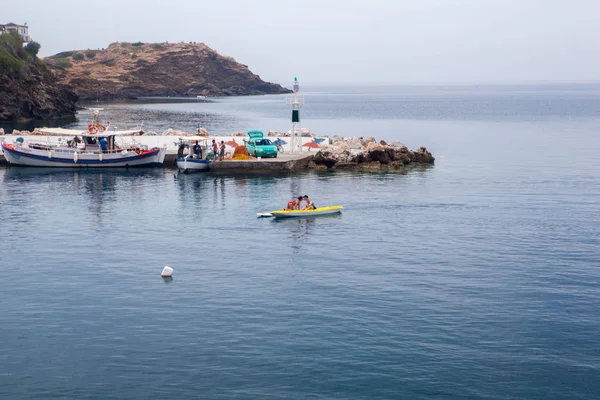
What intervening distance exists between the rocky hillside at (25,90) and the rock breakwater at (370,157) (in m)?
93.7

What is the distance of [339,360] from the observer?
87.6 ft

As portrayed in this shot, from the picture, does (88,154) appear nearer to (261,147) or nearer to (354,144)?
(261,147)

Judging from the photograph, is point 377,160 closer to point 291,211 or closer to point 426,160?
point 426,160

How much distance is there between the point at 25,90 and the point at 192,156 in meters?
95.1

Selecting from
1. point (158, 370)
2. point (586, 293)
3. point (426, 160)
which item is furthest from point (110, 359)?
point (426, 160)

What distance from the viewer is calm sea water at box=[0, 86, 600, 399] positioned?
25.4 m

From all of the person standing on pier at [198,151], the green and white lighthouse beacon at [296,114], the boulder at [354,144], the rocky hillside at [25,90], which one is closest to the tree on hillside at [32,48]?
the rocky hillside at [25,90]

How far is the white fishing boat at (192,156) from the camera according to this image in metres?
72.1

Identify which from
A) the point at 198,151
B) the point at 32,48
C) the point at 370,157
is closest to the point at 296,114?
the point at 370,157

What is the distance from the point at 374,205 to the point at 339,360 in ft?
97.3

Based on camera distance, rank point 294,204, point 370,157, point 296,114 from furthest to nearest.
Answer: point 296,114 → point 370,157 → point 294,204

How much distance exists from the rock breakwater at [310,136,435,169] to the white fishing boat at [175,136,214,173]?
37.3 feet

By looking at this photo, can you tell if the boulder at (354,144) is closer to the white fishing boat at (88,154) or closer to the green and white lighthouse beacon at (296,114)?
the green and white lighthouse beacon at (296,114)

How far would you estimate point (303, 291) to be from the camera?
1372 inches
